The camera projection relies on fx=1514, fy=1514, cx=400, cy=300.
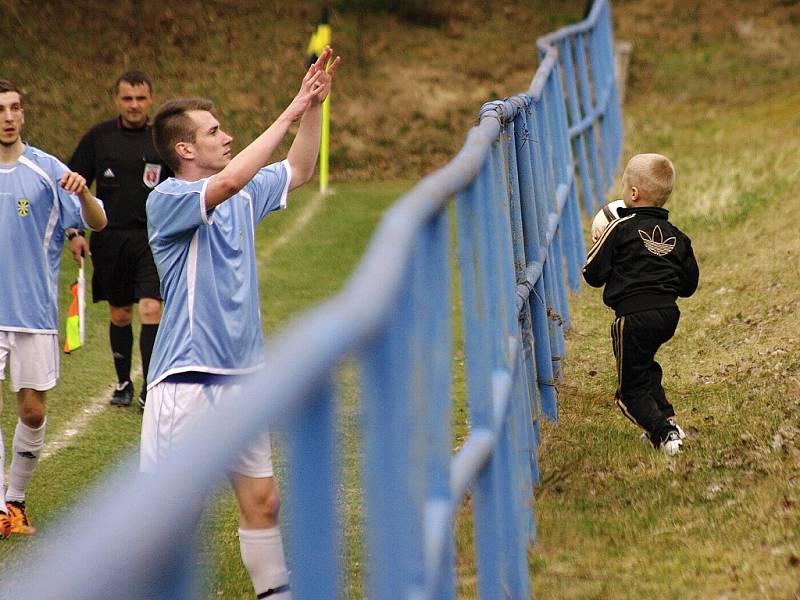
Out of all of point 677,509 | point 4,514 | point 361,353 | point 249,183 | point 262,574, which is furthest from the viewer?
point 4,514

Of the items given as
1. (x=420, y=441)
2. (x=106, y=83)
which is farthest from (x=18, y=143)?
(x=106, y=83)

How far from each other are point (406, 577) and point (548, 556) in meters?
2.39

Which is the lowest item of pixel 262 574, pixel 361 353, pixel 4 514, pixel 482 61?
pixel 482 61

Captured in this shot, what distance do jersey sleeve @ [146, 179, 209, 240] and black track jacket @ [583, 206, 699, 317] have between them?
2093mm

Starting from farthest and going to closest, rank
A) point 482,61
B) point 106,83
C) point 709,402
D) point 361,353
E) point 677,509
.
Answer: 1. point 482,61
2. point 106,83
3. point 709,402
4. point 677,509
5. point 361,353

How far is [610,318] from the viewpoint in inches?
342

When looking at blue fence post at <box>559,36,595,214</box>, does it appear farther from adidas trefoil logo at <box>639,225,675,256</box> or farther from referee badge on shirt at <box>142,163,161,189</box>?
adidas trefoil logo at <box>639,225,675,256</box>

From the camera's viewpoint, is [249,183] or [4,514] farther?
[4,514]

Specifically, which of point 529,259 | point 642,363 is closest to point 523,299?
point 529,259

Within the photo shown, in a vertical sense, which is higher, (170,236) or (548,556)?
(170,236)

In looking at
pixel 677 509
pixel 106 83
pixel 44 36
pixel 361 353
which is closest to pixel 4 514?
pixel 677 509

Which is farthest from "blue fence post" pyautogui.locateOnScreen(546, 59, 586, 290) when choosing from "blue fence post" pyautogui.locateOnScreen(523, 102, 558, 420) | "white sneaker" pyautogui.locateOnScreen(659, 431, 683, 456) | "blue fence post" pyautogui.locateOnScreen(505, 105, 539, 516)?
"white sneaker" pyautogui.locateOnScreen(659, 431, 683, 456)

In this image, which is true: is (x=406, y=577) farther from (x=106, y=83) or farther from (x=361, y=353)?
(x=106, y=83)

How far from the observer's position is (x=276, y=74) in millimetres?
22047
